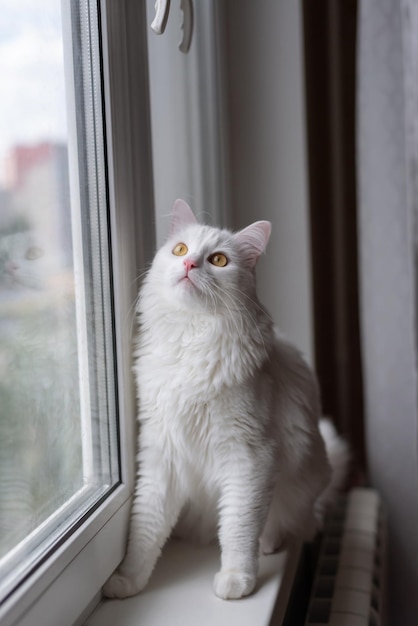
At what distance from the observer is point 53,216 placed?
0.74 metres

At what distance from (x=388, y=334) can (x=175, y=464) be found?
0.67 m

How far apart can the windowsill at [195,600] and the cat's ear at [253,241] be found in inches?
17.8

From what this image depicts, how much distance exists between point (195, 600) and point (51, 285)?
464mm

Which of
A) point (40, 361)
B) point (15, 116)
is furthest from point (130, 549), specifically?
point (15, 116)

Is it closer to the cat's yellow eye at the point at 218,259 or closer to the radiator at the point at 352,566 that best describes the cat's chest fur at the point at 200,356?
the cat's yellow eye at the point at 218,259

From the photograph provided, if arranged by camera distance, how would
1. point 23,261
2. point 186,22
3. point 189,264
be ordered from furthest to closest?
1. point 186,22
2. point 189,264
3. point 23,261

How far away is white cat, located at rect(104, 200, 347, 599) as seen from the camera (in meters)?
0.82

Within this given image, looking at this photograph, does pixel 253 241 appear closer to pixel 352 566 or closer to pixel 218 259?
pixel 218 259

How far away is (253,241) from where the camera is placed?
855mm

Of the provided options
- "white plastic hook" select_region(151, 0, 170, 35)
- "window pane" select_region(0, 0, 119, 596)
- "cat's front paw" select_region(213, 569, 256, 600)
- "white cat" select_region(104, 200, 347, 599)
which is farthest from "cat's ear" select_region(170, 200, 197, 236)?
"cat's front paw" select_region(213, 569, 256, 600)

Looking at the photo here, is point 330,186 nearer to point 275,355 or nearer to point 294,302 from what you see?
point 294,302

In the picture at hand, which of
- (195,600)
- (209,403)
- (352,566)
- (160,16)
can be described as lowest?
(352,566)

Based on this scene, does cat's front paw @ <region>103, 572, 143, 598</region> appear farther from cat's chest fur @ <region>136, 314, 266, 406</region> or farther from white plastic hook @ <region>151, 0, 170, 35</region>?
white plastic hook @ <region>151, 0, 170, 35</region>

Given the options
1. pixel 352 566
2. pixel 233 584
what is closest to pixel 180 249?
pixel 233 584
